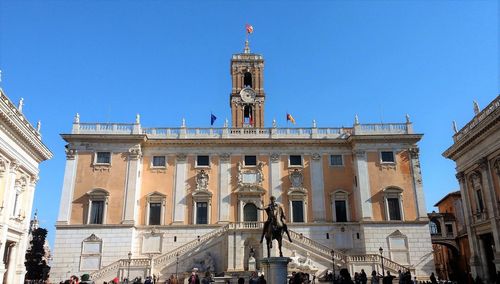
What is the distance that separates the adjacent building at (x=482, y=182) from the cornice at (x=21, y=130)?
1128 inches

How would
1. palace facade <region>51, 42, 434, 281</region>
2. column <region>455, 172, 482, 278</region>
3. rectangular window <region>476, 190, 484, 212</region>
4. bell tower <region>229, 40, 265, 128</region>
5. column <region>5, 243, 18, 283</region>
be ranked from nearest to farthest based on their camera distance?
1. column <region>5, 243, 18, 283</region>
2. column <region>455, 172, 482, 278</region>
3. rectangular window <region>476, 190, 484, 212</region>
4. palace facade <region>51, 42, 434, 281</region>
5. bell tower <region>229, 40, 265, 128</region>

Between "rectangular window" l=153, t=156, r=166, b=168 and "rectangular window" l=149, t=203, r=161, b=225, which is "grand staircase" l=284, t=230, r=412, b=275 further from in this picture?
"rectangular window" l=153, t=156, r=166, b=168

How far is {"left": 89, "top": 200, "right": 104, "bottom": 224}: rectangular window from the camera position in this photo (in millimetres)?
34344

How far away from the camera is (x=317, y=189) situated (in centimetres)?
3653

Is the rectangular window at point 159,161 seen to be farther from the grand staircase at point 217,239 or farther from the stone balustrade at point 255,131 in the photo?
the grand staircase at point 217,239

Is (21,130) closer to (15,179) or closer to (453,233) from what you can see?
(15,179)

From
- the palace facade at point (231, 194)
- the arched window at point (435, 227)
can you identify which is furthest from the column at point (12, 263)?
the arched window at point (435, 227)

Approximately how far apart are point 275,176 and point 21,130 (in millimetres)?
20458

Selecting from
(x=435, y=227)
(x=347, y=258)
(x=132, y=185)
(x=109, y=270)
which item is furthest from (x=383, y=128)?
(x=109, y=270)

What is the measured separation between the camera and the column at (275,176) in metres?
36.2

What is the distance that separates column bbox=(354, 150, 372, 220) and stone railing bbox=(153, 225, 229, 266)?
39.0ft

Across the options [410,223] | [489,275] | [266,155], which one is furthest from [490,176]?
[266,155]

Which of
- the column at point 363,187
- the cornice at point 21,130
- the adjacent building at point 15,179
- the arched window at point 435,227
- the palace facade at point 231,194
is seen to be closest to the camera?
the cornice at point 21,130

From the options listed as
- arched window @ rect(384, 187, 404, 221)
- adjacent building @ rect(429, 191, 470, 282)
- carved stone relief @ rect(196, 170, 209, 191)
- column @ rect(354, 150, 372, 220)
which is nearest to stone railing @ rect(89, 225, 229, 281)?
carved stone relief @ rect(196, 170, 209, 191)
